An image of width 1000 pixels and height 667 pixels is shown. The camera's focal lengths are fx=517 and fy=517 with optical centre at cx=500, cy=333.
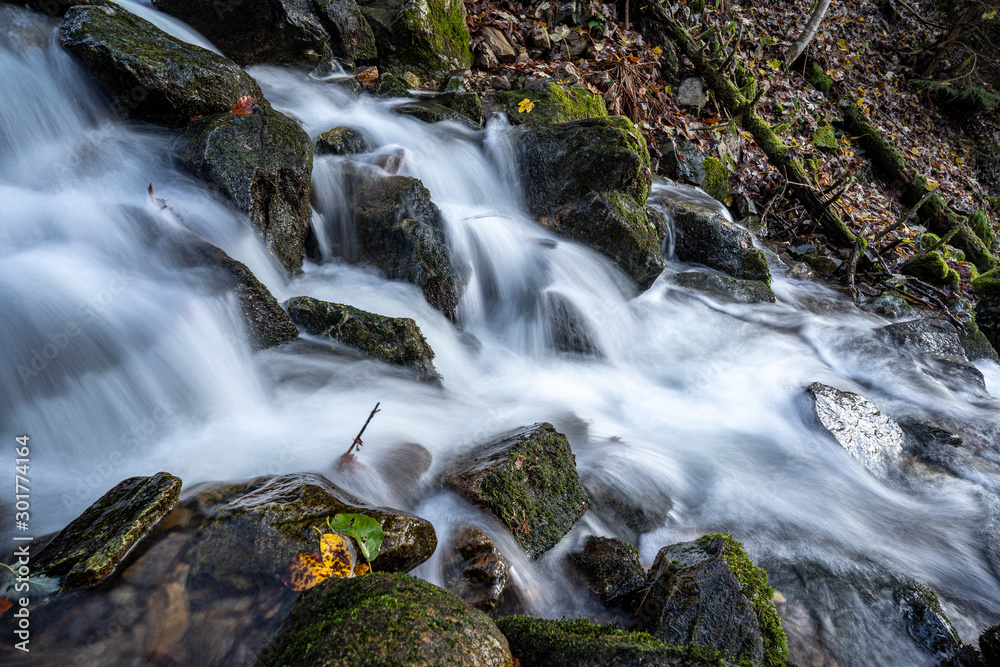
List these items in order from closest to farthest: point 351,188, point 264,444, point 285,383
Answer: point 264,444
point 285,383
point 351,188

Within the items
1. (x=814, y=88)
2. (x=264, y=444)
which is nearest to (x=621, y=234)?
(x=264, y=444)

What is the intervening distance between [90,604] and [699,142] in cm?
963

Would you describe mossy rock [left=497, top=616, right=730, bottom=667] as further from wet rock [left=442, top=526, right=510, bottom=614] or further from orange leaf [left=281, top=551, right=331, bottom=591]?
orange leaf [left=281, top=551, right=331, bottom=591]

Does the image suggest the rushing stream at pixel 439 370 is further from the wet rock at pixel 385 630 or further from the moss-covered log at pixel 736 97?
the moss-covered log at pixel 736 97

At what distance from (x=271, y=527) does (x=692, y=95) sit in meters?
10.1

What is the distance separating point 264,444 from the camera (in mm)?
3146

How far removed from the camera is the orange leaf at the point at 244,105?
464 centimetres

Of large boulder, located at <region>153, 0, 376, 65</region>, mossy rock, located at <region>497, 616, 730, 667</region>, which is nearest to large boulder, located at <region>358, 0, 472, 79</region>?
large boulder, located at <region>153, 0, 376, 65</region>

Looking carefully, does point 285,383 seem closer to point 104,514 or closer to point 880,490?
point 104,514

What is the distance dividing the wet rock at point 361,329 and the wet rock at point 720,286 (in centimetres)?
388

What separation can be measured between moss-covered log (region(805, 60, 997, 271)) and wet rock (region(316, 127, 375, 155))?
11045 mm

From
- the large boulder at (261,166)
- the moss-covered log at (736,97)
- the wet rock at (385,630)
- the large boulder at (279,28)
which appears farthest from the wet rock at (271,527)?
the moss-covered log at (736,97)

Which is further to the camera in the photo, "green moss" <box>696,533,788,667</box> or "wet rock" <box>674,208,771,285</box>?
"wet rock" <box>674,208,771,285</box>

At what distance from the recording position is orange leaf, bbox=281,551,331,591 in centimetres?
191
